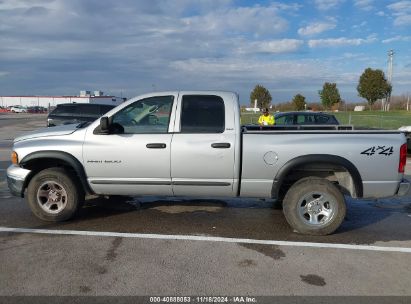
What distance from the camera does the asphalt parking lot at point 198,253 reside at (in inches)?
148

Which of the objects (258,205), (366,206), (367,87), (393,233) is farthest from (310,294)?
(367,87)

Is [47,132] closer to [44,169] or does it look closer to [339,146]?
[44,169]

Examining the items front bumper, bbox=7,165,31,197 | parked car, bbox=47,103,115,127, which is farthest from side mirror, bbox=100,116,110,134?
parked car, bbox=47,103,115,127

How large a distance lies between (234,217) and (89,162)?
2.35m

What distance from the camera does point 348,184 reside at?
5.33 metres

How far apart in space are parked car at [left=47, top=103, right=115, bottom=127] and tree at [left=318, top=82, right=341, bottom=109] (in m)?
48.7

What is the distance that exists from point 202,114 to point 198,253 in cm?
187

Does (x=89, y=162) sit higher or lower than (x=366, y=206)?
higher

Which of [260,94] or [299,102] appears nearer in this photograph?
[299,102]

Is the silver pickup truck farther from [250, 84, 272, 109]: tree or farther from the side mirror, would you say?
[250, 84, 272, 109]: tree

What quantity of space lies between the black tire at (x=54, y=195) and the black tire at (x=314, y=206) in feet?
9.83

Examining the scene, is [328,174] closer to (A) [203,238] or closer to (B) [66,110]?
(A) [203,238]

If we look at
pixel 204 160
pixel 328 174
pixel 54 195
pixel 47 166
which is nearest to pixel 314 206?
pixel 328 174

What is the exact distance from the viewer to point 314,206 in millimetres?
5270
